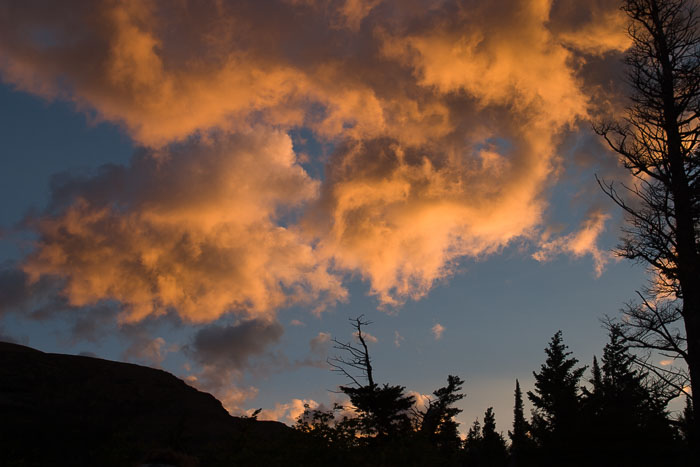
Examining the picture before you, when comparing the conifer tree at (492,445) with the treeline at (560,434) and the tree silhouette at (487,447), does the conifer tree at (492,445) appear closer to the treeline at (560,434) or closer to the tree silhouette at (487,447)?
the tree silhouette at (487,447)

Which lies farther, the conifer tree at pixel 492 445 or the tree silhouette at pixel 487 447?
the conifer tree at pixel 492 445

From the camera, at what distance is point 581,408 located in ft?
80.5

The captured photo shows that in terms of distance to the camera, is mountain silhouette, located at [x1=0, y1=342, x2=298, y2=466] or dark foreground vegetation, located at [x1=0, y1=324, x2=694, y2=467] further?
mountain silhouette, located at [x1=0, y1=342, x2=298, y2=466]

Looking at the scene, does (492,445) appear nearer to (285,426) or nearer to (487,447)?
(487,447)

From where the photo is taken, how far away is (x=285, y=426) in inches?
701

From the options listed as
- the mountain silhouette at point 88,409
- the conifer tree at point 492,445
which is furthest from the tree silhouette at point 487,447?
the mountain silhouette at point 88,409

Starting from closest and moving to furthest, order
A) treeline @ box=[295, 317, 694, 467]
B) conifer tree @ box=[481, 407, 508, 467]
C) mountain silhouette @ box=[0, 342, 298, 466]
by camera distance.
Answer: treeline @ box=[295, 317, 694, 467] < mountain silhouette @ box=[0, 342, 298, 466] < conifer tree @ box=[481, 407, 508, 467]

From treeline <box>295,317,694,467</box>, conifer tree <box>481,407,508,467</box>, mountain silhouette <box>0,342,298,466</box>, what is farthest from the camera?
conifer tree <box>481,407,508,467</box>

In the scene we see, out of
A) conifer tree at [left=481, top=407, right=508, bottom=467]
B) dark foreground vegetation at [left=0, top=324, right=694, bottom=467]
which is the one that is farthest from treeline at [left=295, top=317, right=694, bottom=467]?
conifer tree at [left=481, top=407, right=508, bottom=467]

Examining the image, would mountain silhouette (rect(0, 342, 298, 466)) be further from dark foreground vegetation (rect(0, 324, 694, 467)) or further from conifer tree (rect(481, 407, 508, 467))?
conifer tree (rect(481, 407, 508, 467))

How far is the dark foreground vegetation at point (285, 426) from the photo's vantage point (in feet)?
50.2

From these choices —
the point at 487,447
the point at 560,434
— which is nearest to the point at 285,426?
the point at 560,434

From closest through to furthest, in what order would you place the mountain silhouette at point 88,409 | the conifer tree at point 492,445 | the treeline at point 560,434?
the treeline at point 560,434 < the mountain silhouette at point 88,409 < the conifer tree at point 492,445

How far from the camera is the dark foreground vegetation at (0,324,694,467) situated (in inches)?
602
